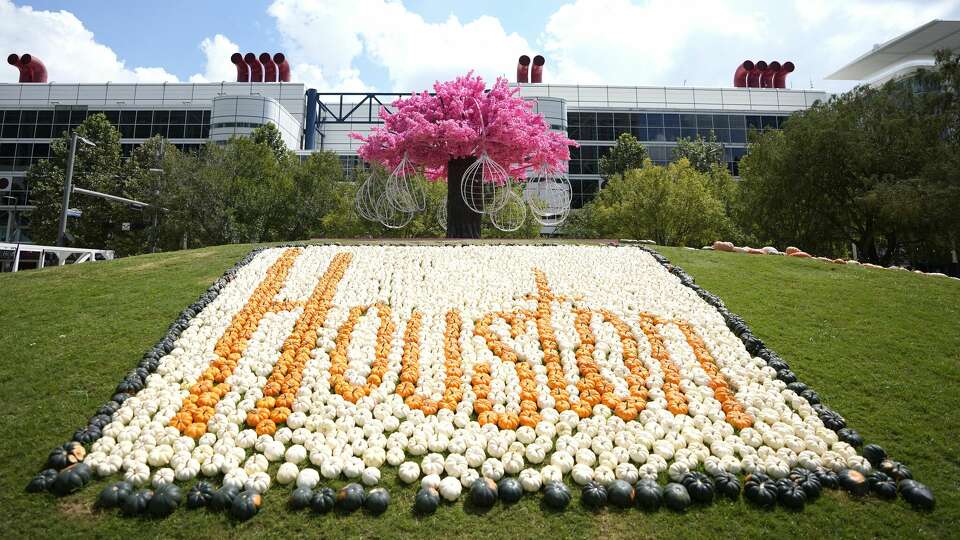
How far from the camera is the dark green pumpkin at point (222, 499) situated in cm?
519

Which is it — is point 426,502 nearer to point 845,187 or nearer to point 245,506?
point 245,506

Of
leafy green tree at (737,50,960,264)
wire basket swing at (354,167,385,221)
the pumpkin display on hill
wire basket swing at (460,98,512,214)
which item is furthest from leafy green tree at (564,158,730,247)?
the pumpkin display on hill

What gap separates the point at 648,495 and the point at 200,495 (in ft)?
12.8

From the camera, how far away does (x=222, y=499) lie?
5207mm

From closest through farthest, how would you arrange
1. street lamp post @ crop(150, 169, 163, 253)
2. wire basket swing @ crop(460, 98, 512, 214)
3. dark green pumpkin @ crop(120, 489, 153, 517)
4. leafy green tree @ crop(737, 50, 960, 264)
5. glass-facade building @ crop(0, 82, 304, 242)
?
dark green pumpkin @ crop(120, 489, 153, 517)
wire basket swing @ crop(460, 98, 512, 214)
leafy green tree @ crop(737, 50, 960, 264)
street lamp post @ crop(150, 169, 163, 253)
glass-facade building @ crop(0, 82, 304, 242)

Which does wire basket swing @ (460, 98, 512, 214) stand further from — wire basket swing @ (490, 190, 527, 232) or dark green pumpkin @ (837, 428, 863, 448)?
dark green pumpkin @ (837, 428, 863, 448)

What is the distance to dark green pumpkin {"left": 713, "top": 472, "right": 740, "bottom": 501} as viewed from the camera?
17.8 feet

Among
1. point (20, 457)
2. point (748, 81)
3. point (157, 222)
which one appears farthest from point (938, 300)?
point (748, 81)

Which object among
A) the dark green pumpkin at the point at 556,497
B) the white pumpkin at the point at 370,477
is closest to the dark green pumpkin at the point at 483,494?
the dark green pumpkin at the point at 556,497

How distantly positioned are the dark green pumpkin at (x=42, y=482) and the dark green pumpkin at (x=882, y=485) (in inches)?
294

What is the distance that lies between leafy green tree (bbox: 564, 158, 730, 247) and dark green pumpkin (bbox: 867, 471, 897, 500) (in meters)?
21.9

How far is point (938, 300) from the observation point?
35.3 feet

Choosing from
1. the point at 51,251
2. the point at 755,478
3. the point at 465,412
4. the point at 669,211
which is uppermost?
the point at 669,211

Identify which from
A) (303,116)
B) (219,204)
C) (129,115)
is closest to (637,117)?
(303,116)
